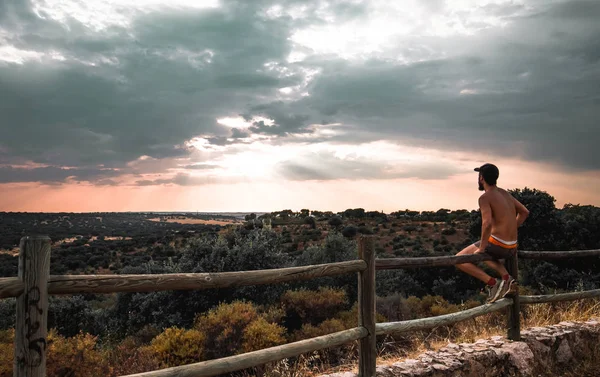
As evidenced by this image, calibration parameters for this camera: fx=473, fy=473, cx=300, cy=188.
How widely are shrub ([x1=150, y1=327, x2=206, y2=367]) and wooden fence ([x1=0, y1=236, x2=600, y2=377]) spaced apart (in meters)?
4.26

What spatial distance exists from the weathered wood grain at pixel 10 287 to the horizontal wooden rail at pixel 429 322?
3.40 meters

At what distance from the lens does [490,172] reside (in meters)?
6.11

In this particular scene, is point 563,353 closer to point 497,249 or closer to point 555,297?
point 555,297

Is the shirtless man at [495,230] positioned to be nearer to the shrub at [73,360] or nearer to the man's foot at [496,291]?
the man's foot at [496,291]

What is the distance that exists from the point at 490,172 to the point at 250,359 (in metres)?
3.92

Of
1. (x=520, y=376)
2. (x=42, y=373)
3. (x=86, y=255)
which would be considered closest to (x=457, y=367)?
(x=520, y=376)

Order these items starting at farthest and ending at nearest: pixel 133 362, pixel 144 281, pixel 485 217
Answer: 1. pixel 133 362
2. pixel 485 217
3. pixel 144 281

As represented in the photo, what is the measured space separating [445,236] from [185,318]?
3240cm

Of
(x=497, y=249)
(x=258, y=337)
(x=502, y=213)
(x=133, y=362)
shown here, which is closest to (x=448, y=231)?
(x=258, y=337)

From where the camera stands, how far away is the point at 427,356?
5848 millimetres

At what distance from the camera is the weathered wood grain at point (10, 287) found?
2.97 m

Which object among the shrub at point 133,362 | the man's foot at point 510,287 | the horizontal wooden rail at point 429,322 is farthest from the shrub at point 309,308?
the man's foot at point 510,287

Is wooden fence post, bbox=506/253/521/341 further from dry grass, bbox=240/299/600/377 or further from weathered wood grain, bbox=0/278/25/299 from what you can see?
weathered wood grain, bbox=0/278/25/299

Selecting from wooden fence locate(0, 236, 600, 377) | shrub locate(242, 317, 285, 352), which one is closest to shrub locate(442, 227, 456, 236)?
shrub locate(242, 317, 285, 352)
